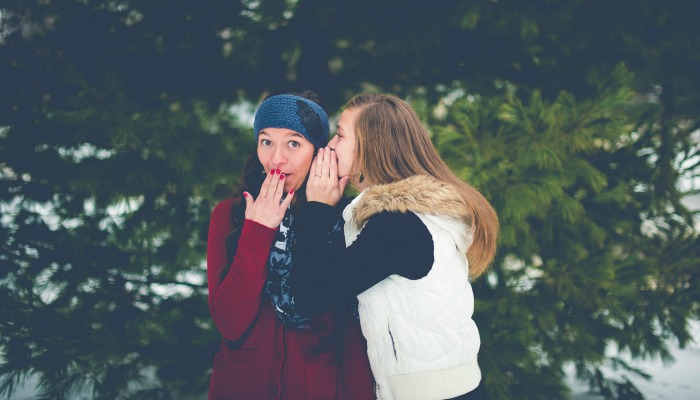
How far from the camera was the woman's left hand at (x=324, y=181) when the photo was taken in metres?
1.72

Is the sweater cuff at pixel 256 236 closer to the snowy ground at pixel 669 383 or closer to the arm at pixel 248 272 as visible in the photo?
the arm at pixel 248 272

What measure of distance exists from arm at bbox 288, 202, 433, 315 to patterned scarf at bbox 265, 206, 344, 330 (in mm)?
76

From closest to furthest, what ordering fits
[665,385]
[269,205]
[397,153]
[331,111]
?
1. [269,205]
2. [397,153]
3. [331,111]
4. [665,385]

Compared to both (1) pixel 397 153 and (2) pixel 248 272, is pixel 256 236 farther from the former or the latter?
(1) pixel 397 153

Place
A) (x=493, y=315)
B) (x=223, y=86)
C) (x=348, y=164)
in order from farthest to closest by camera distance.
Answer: (x=223, y=86) < (x=493, y=315) < (x=348, y=164)

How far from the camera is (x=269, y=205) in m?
1.67

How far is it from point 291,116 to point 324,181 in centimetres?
29

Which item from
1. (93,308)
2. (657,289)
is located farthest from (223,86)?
(657,289)

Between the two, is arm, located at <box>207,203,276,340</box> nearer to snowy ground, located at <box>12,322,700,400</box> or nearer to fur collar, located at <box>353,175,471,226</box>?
fur collar, located at <box>353,175,471,226</box>

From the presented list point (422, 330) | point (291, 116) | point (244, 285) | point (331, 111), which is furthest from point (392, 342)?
point (331, 111)

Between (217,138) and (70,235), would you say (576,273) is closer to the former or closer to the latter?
(217,138)

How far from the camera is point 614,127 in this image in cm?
230

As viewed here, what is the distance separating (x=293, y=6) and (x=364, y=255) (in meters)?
2.17

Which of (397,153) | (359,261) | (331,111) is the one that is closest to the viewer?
(359,261)
